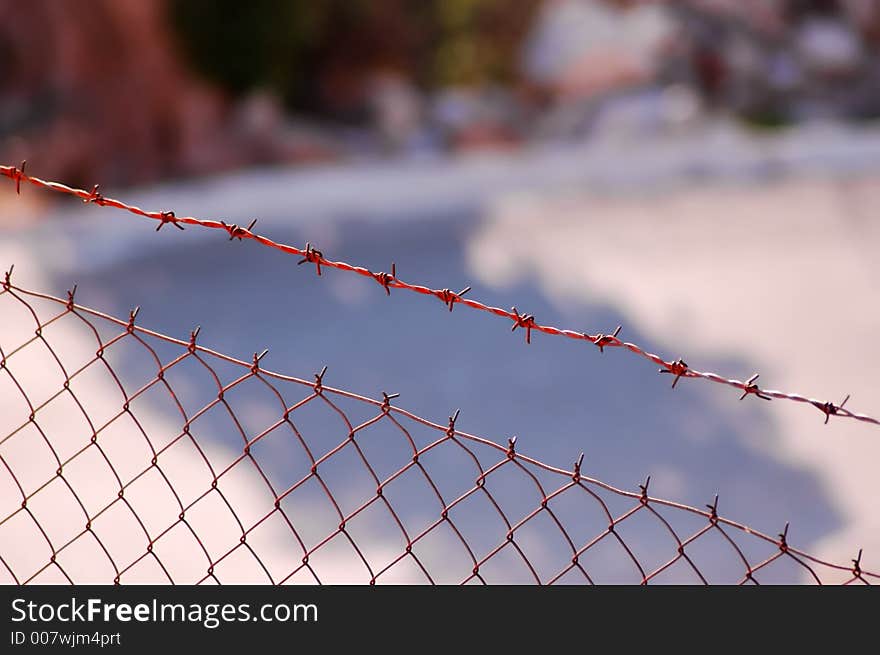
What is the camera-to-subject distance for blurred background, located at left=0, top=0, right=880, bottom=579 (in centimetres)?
511

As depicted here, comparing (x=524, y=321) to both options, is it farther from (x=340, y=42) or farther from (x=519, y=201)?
(x=340, y=42)

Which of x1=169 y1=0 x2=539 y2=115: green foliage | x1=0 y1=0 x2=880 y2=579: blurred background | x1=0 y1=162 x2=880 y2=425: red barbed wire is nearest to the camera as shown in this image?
x1=0 y1=162 x2=880 y2=425: red barbed wire

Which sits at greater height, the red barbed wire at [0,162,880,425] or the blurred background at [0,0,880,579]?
the blurred background at [0,0,880,579]

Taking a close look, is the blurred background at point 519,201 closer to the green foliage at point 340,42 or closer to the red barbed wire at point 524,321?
the green foliage at point 340,42

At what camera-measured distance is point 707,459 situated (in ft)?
15.3

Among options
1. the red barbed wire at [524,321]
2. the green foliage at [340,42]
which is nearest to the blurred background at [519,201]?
the green foliage at [340,42]

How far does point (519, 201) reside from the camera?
8406mm

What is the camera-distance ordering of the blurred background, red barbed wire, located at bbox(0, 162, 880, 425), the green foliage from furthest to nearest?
the green foliage
the blurred background
red barbed wire, located at bbox(0, 162, 880, 425)

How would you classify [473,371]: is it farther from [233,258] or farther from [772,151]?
[772,151]

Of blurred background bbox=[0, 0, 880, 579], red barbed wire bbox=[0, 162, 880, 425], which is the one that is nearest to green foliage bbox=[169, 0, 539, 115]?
blurred background bbox=[0, 0, 880, 579]

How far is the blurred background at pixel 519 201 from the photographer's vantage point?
511 cm

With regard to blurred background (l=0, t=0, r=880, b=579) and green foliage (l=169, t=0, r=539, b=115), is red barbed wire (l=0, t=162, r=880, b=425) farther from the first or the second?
green foliage (l=169, t=0, r=539, b=115)

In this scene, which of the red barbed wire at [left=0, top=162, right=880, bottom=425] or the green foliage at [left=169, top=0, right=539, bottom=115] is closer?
the red barbed wire at [left=0, top=162, right=880, bottom=425]
